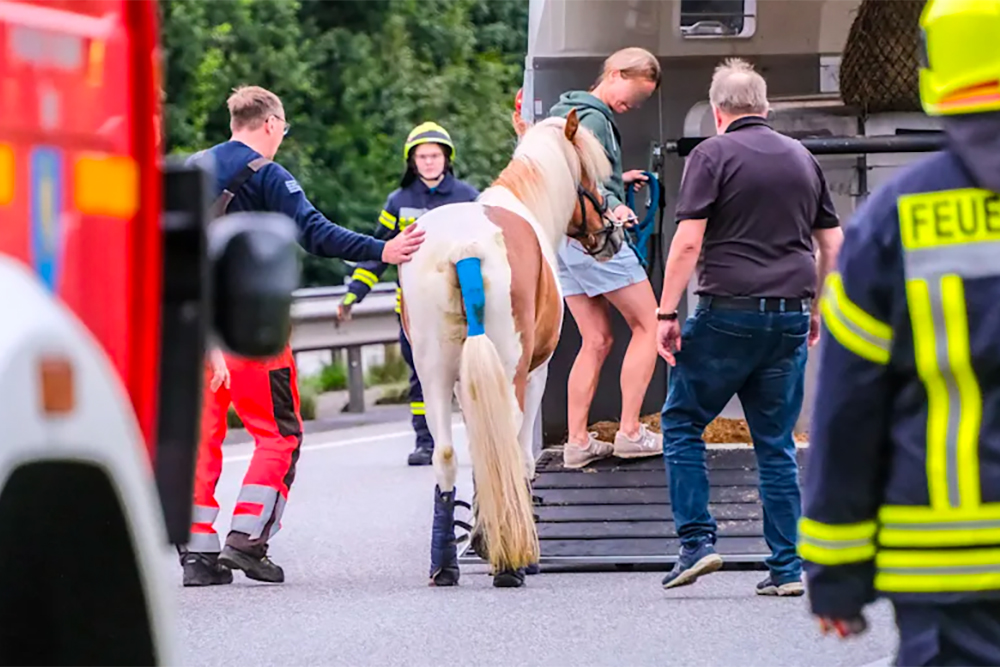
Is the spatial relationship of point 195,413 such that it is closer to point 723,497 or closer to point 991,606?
point 991,606

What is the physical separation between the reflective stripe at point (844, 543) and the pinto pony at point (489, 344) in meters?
4.51

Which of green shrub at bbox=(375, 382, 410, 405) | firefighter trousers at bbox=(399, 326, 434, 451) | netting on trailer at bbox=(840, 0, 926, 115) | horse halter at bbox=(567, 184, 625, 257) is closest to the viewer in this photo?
horse halter at bbox=(567, 184, 625, 257)

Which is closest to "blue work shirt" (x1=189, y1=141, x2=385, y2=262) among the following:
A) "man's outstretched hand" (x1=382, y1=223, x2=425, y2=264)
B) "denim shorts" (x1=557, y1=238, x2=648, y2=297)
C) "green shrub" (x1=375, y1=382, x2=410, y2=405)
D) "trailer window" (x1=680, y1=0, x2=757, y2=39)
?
"man's outstretched hand" (x1=382, y1=223, x2=425, y2=264)

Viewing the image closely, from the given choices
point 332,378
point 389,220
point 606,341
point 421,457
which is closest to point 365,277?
point 389,220

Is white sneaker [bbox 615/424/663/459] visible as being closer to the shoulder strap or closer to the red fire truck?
the shoulder strap

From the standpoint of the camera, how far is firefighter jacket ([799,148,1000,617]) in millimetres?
3410

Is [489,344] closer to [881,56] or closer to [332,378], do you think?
[881,56]

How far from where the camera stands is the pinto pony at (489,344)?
8.06 meters

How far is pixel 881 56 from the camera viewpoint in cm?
1125

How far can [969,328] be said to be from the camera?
342 cm

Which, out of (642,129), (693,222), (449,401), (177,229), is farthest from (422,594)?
(177,229)

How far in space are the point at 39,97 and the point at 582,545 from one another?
20.5 feet

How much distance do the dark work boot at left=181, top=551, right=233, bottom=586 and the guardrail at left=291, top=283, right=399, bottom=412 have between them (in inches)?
292

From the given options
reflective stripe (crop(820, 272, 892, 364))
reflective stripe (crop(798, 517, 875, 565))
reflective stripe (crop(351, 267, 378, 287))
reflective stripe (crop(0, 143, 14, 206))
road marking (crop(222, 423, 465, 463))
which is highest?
reflective stripe (crop(0, 143, 14, 206))
